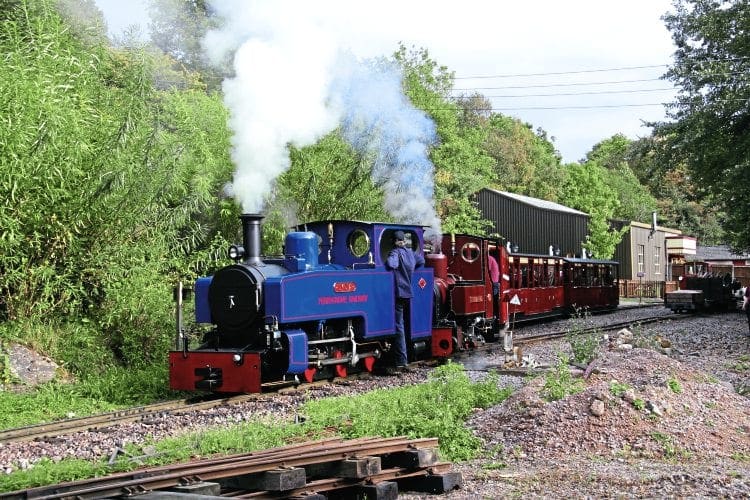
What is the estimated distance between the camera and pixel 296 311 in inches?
422

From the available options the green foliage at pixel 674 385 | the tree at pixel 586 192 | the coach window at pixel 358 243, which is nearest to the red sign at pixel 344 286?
the coach window at pixel 358 243

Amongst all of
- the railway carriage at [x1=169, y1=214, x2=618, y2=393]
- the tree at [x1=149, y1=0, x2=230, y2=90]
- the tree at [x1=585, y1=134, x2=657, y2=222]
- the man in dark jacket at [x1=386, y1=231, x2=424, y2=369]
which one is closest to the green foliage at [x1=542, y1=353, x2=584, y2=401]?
the railway carriage at [x1=169, y1=214, x2=618, y2=393]

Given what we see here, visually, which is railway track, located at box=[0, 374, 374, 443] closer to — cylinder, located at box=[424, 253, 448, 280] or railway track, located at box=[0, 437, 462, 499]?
railway track, located at box=[0, 437, 462, 499]

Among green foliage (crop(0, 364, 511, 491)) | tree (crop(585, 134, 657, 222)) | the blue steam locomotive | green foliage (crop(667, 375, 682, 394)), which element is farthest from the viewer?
tree (crop(585, 134, 657, 222))

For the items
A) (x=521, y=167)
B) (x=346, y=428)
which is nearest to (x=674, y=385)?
(x=346, y=428)

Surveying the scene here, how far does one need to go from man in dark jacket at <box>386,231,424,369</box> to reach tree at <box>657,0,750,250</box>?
49.5 ft

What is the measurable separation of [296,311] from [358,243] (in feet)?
7.17

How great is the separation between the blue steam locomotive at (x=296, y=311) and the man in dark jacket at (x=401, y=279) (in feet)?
0.47

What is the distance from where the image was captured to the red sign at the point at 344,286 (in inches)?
451

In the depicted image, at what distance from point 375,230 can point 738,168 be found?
1612 cm

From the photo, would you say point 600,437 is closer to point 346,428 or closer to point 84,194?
point 346,428

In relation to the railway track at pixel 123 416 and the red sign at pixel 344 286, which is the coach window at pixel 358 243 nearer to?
the red sign at pixel 344 286

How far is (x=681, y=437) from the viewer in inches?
294

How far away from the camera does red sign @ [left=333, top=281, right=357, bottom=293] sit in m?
11.5
